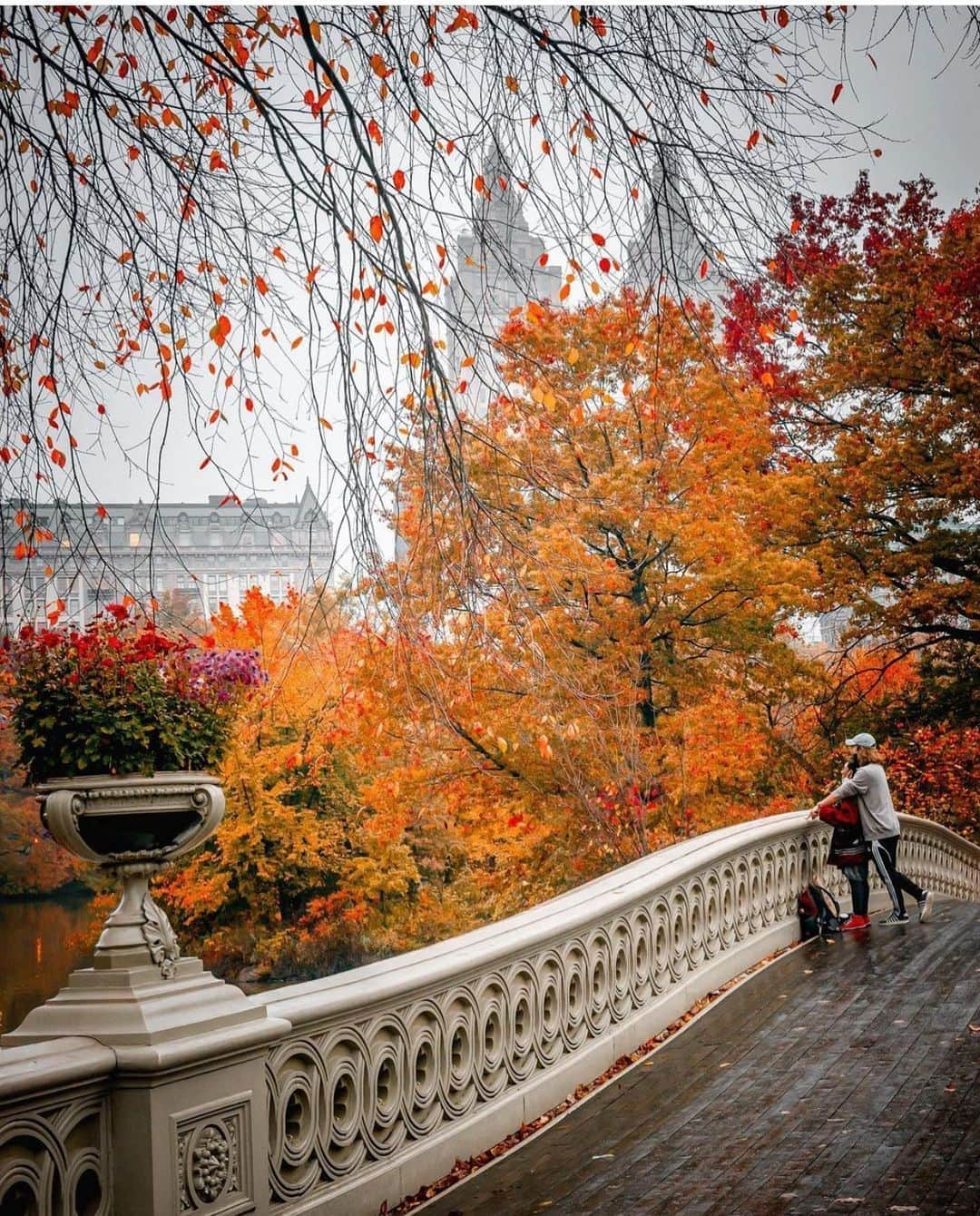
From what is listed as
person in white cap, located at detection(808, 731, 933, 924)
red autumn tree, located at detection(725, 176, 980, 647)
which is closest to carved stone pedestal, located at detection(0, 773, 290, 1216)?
person in white cap, located at detection(808, 731, 933, 924)

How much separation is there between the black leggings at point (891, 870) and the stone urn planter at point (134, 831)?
28.5 feet

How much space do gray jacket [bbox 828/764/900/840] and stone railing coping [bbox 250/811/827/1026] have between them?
75.5 inches

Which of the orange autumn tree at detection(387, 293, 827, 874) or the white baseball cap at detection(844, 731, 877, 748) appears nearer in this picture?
the white baseball cap at detection(844, 731, 877, 748)

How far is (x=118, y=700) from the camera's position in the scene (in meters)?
4.16

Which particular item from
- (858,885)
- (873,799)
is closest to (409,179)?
(873,799)

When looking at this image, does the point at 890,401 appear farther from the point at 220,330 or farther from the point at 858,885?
the point at 220,330

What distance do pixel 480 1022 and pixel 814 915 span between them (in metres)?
6.46

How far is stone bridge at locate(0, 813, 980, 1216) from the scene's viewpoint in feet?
11.7

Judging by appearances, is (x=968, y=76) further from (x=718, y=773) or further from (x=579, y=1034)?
(x=579, y=1034)

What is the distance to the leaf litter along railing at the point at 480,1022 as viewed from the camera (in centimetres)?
448

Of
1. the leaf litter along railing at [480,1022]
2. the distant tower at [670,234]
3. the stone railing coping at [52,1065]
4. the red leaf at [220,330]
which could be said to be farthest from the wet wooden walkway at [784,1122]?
the red leaf at [220,330]

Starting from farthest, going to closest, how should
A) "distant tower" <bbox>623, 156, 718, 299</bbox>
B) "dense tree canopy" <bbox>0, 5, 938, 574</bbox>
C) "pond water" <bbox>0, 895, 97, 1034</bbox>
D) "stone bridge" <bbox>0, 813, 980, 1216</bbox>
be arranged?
"pond water" <bbox>0, 895, 97, 1034</bbox>, "distant tower" <bbox>623, 156, 718, 299</bbox>, "dense tree canopy" <bbox>0, 5, 938, 574</bbox>, "stone bridge" <bbox>0, 813, 980, 1216</bbox>

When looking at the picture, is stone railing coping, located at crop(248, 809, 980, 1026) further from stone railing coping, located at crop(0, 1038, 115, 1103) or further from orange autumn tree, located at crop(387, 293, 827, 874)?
orange autumn tree, located at crop(387, 293, 827, 874)

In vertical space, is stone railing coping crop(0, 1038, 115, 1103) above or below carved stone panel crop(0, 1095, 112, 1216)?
above
